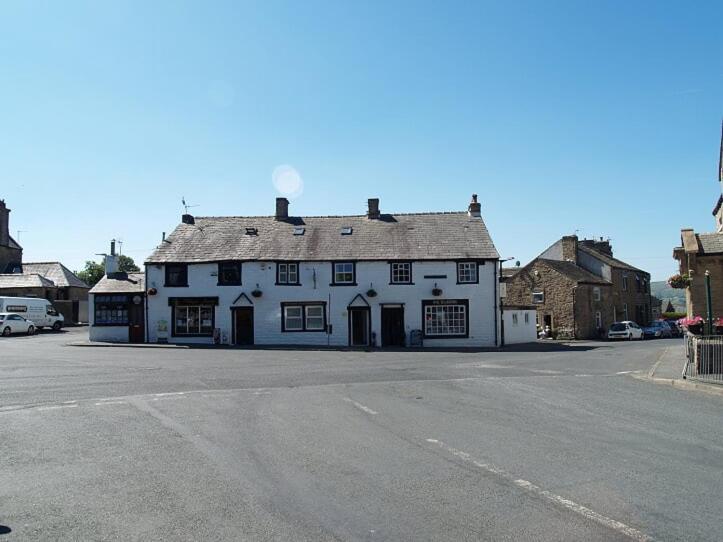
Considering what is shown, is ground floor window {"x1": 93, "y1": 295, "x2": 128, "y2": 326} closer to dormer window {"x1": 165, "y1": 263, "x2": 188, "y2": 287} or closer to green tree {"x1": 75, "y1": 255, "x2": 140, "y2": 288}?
dormer window {"x1": 165, "y1": 263, "x2": 188, "y2": 287}

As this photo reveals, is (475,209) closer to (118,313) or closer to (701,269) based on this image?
(701,269)

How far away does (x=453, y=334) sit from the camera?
35.7 meters

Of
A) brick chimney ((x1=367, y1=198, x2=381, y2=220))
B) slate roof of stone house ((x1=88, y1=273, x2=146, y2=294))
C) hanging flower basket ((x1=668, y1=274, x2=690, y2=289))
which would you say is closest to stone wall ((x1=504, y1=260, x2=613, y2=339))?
brick chimney ((x1=367, y1=198, x2=381, y2=220))

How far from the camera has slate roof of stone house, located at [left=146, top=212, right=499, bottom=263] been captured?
120ft

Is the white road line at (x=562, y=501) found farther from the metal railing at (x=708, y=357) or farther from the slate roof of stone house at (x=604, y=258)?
the slate roof of stone house at (x=604, y=258)

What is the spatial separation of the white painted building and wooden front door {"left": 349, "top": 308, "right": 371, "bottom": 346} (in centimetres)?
6

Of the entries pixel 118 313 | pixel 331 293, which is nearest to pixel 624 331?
pixel 331 293

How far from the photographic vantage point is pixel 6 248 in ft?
212

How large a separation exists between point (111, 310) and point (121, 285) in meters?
1.77

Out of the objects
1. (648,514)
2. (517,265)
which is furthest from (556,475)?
(517,265)

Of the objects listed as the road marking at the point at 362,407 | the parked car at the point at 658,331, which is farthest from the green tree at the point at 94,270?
the road marking at the point at 362,407

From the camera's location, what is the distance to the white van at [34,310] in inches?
1797

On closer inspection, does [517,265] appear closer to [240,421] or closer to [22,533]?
[240,421]

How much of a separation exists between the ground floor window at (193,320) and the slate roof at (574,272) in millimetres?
27912
